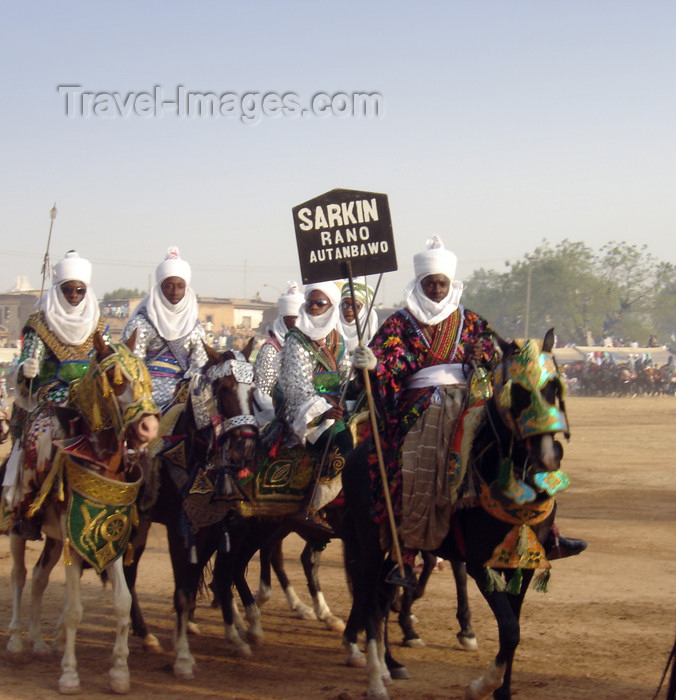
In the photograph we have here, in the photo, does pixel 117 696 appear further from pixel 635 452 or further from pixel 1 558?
pixel 635 452

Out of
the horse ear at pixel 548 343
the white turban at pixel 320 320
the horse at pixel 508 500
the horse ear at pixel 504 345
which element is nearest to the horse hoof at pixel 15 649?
the horse at pixel 508 500

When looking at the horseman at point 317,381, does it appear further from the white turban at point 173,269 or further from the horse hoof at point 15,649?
the horse hoof at point 15,649

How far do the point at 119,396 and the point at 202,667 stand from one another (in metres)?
2.28

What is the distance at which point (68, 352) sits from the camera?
7293mm

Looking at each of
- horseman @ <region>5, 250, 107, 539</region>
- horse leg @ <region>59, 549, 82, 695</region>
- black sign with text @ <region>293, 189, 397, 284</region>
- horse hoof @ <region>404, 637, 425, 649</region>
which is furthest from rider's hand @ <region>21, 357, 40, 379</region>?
horse hoof @ <region>404, 637, 425, 649</region>

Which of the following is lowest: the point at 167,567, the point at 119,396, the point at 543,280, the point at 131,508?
the point at 167,567

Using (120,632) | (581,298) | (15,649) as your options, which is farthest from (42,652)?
(581,298)

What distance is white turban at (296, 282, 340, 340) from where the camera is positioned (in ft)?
25.6

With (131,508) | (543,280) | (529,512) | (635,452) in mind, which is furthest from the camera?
(543,280)

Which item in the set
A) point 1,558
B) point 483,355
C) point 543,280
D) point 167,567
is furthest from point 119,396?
point 543,280

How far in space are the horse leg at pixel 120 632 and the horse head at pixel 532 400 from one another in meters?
2.77

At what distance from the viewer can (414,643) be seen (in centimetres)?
736

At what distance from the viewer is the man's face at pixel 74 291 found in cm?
738

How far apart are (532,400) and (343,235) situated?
6.86ft
